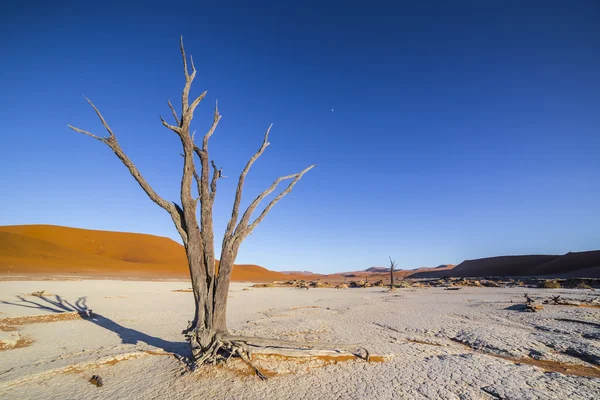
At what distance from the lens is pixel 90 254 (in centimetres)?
5266

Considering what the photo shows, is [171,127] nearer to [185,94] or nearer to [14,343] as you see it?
[185,94]

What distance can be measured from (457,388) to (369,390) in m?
1.06

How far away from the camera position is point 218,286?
181 inches

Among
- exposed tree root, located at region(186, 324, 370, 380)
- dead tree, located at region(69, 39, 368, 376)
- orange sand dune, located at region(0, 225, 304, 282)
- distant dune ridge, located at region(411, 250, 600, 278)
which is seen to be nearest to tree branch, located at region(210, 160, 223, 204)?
dead tree, located at region(69, 39, 368, 376)

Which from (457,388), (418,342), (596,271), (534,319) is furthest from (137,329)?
(596,271)

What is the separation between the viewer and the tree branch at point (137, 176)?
4.37 m

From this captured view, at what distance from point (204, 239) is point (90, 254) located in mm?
61172

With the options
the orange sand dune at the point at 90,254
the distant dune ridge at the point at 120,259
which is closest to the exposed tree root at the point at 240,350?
the distant dune ridge at the point at 120,259

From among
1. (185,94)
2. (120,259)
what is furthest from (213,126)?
(120,259)

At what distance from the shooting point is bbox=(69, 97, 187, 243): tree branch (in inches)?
172

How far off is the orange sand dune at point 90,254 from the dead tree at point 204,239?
36.8m

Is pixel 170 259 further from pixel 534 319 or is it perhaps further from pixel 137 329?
pixel 534 319

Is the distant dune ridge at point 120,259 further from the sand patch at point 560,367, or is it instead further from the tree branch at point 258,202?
the sand patch at point 560,367

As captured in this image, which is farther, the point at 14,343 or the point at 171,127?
the point at 14,343
